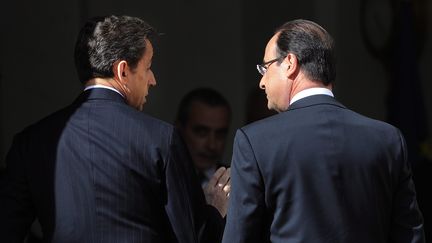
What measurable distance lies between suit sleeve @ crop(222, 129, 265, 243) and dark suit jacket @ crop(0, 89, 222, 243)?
0.22 m

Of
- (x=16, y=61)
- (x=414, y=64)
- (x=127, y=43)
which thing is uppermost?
(x=127, y=43)

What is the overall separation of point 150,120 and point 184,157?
0.16 m

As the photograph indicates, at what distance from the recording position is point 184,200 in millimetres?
3098

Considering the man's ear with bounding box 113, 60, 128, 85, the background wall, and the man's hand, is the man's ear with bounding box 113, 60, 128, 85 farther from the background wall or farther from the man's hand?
the background wall

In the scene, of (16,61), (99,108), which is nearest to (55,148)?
(99,108)

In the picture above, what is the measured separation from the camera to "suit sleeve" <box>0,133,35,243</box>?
313cm

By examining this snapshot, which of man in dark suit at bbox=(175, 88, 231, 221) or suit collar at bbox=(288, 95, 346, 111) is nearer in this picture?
suit collar at bbox=(288, 95, 346, 111)

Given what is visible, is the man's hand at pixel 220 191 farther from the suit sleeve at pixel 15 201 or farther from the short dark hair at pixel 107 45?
the suit sleeve at pixel 15 201

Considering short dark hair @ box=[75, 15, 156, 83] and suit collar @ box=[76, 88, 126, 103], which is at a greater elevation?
short dark hair @ box=[75, 15, 156, 83]

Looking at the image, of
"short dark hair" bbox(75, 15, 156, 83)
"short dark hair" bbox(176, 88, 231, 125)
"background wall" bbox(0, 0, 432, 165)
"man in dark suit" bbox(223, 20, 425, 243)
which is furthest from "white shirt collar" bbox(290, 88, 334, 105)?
"background wall" bbox(0, 0, 432, 165)

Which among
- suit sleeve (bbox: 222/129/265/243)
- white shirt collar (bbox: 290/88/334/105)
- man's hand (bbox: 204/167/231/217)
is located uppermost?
white shirt collar (bbox: 290/88/334/105)

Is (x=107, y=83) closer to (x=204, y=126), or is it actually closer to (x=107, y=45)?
(x=107, y=45)

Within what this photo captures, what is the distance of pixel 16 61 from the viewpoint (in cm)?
497

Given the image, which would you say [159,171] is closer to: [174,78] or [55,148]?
[55,148]
